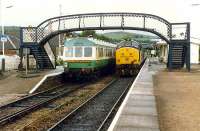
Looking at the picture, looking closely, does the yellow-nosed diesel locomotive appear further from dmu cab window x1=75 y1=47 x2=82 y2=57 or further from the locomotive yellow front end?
dmu cab window x1=75 y1=47 x2=82 y2=57

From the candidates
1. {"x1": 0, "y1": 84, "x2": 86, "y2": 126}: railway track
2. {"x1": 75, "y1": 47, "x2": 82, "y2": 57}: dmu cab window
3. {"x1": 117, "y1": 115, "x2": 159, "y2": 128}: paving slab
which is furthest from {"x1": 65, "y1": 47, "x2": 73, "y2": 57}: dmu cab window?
{"x1": 117, "y1": 115, "x2": 159, "y2": 128}: paving slab

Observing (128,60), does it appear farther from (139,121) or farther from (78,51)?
(139,121)

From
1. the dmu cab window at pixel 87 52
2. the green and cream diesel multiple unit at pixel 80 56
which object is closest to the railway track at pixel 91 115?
the green and cream diesel multiple unit at pixel 80 56

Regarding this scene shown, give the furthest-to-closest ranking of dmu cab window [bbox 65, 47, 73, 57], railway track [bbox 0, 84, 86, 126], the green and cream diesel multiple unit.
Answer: dmu cab window [bbox 65, 47, 73, 57]
the green and cream diesel multiple unit
railway track [bbox 0, 84, 86, 126]

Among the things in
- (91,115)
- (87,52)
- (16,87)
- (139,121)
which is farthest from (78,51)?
(139,121)

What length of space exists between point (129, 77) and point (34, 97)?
15766 millimetres

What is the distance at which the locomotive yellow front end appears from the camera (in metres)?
38.1

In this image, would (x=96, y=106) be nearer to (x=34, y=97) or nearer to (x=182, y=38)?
(x=34, y=97)

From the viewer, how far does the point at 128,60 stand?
38.1 meters

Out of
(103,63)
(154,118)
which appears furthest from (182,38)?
(154,118)

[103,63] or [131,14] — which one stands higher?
[131,14]

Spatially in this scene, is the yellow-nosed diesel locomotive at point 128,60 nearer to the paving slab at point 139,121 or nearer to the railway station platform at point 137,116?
the railway station platform at point 137,116

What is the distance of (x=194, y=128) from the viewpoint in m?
13.0

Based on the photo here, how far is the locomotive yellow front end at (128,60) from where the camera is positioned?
38094 mm
